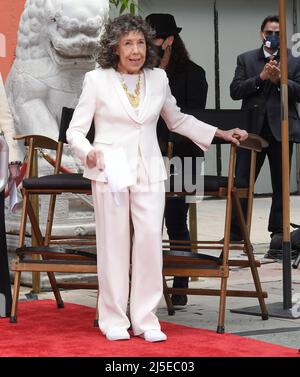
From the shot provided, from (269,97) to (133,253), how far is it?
376 centimetres

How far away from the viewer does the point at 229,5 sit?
616 inches

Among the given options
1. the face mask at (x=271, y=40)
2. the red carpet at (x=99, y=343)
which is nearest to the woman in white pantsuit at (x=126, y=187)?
the red carpet at (x=99, y=343)

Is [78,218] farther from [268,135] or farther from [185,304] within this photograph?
[268,135]

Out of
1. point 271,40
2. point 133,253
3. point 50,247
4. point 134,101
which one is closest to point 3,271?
point 50,247

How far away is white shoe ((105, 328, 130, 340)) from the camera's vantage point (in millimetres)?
5414

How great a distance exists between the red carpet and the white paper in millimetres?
812

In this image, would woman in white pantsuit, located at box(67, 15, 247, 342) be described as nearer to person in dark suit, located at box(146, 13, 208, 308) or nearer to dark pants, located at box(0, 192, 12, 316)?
dark pants, located at box(0, 192, 12, 316)

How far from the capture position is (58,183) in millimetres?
5844

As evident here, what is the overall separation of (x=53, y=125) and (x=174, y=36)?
132cm

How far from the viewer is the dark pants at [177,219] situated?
673 cm

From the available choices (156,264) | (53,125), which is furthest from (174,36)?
(156,264)

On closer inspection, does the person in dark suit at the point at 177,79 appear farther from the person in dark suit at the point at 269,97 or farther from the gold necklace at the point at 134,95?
the person in dark suit at the point at 269,97

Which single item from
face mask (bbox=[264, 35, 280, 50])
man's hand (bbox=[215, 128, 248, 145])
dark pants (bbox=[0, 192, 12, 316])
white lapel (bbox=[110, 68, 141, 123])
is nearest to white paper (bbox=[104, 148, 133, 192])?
white lapel (bbox=[110, 68, 141, 123])

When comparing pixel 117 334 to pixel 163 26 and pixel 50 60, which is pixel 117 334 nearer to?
pixel 163 26
